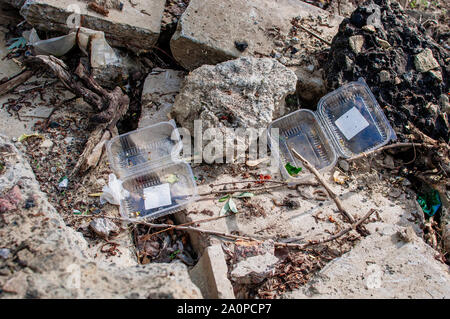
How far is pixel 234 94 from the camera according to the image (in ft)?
11.0

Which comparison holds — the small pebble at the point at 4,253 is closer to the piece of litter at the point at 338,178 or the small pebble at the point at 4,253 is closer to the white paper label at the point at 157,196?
the white paper label at the point at 157,196

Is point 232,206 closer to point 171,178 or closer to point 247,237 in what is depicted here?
point 247,237

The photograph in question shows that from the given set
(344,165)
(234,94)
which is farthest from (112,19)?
(344,165)

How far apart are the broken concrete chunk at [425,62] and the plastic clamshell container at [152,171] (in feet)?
7.64

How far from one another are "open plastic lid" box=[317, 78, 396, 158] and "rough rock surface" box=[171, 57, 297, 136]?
0.49m

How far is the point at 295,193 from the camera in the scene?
129 inches

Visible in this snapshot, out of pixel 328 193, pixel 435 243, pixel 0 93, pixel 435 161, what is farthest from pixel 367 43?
pixel 0 93

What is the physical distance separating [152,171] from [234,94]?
3.24ft


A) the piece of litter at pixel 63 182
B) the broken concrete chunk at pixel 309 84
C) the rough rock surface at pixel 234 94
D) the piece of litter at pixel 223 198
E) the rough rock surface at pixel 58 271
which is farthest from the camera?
the broken concrete chunk at pixel 309 84

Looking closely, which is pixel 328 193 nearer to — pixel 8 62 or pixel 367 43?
pixel 367 43

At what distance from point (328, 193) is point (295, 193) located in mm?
274

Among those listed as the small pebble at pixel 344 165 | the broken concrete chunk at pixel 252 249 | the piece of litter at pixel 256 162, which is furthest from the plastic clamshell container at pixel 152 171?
the small pebble at pixel 344 165

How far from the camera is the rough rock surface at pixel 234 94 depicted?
3268mm

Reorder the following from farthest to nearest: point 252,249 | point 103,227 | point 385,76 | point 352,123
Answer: point 352,123 < point 385,76 < point 103,227 < point 252,249
